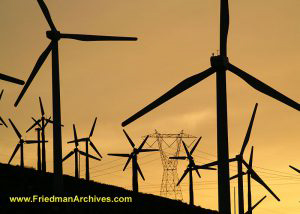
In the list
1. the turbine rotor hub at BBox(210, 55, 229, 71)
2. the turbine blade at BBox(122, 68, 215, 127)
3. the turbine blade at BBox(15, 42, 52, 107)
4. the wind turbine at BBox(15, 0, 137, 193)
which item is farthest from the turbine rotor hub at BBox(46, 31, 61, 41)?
the turbine rotor hub at BBox(210, 55, 229, 71)

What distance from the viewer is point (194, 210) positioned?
116188mm

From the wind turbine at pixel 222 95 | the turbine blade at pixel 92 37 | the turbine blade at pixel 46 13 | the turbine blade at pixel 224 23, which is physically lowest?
the wind turbine at pixel 222 95

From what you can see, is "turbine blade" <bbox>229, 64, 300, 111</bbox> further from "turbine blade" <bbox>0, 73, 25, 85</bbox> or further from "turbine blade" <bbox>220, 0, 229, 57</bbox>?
"turbine blade" <bbox>0, 73, 25, 85</bbox>

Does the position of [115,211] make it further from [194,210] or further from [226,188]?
[226,188]

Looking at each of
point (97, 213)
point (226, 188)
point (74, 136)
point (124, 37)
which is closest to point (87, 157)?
point (74, 136)

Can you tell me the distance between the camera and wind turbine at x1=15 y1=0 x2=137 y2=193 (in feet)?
193

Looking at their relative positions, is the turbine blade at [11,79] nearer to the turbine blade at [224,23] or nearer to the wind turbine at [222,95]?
the wind turbine at [222,95]

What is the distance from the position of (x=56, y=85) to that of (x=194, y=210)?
200 ft

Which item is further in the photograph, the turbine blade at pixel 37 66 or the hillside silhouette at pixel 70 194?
the hillside silhouette at pixel 70 194

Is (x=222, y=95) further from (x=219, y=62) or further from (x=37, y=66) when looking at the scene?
(x=37, y=66)

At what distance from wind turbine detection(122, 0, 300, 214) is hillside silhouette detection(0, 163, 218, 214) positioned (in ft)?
81.7

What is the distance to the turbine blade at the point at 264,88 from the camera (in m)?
45.2

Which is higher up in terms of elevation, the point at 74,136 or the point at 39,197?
the point at 74,136

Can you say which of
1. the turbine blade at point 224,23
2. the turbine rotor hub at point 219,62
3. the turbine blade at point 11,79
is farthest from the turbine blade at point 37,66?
the turbine rotor hub at point 219,62
